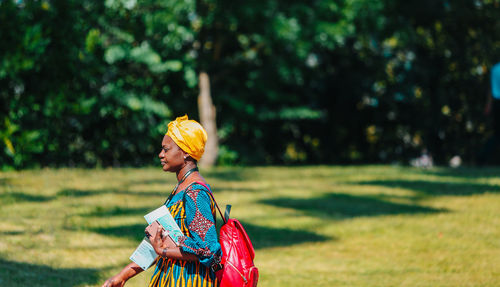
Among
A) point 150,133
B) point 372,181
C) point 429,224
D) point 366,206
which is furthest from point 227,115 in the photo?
point 429,224

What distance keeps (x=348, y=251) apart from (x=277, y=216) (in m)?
2.02

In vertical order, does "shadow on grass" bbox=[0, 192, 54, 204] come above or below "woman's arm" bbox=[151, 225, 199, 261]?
below

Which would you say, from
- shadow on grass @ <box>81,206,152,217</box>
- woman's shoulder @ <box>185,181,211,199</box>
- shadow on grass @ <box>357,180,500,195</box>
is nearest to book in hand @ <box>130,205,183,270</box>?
woman's shoulder @ <box>185,181,211,199</box>

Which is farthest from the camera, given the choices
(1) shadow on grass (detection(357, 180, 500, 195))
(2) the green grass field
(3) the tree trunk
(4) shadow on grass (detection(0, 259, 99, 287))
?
(3) the tree trunk

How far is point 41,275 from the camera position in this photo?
6.66m

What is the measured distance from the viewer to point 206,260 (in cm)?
364

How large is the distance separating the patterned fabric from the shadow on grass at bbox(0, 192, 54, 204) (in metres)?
6.96

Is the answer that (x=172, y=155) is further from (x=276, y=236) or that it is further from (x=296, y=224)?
(x=296, y=224)

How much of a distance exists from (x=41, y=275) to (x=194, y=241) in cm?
354

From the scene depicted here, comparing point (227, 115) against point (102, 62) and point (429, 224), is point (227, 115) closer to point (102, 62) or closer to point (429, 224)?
point (102, 62)

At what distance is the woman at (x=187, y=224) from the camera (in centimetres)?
365

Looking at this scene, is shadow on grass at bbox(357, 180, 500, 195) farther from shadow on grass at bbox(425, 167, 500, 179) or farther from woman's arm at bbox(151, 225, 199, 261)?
woman's arm at bbox(151, 225, 199, 261)

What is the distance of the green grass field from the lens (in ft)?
23.1

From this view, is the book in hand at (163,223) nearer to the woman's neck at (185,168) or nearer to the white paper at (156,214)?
the white paper at (156,214)
